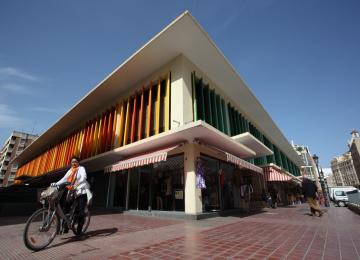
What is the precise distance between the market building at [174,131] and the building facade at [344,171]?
113284mm

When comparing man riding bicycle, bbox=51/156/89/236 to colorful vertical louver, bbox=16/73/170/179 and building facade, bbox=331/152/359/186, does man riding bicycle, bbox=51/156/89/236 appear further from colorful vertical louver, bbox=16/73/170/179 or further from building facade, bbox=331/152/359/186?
building facade, bbox=331/152/359/186

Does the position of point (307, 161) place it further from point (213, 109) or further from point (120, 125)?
point (120, 125)

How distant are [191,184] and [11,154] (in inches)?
3174

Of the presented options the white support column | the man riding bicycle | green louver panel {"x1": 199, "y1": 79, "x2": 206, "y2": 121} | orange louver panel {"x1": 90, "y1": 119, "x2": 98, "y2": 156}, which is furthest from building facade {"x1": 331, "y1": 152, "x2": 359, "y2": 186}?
the man riding bicycle

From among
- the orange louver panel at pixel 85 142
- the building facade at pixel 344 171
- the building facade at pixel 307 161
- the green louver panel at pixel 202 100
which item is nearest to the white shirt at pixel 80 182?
the green louver panel at pixel 202 100

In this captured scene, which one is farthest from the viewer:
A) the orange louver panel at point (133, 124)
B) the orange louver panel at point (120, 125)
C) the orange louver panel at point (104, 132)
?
the orange louver panel at point (104, 132)

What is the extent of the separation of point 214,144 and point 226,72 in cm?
492

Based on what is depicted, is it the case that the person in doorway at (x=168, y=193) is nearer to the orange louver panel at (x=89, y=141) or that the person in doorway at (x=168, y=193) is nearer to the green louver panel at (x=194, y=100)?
the green louver panel at (x=194, y=100)

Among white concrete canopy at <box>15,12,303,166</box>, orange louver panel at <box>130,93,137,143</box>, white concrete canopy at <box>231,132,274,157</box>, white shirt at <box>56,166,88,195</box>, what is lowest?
white shirt at <box>56,166,88,195</box>

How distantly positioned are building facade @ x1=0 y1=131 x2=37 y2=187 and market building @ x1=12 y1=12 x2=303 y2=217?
205 ft

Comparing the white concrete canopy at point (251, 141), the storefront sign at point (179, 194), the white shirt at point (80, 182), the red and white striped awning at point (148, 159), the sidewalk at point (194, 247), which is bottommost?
the sidewalk at point (194, 247)

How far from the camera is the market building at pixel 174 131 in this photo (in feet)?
27.2

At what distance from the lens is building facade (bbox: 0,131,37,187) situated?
60.2 metres

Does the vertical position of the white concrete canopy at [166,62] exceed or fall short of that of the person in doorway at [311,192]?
it exceeds it
